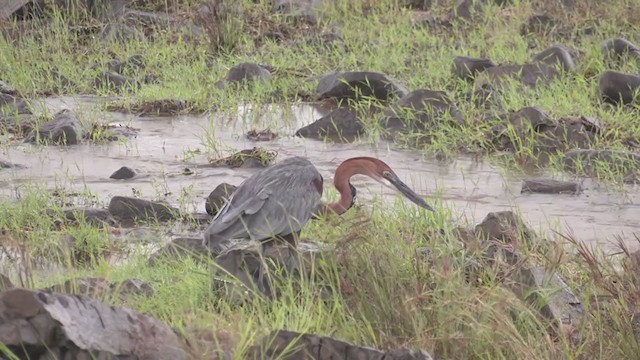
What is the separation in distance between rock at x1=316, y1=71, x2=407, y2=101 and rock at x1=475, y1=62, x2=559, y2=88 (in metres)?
0.63

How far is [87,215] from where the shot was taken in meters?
6.81

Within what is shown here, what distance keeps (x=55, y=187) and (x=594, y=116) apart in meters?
3.72

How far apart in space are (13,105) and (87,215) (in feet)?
10.1

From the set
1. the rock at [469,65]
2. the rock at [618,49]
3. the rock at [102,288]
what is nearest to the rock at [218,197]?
the rock at [102,288]

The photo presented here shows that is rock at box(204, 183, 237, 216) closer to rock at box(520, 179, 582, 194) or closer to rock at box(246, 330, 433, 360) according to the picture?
rock at box(520, 179, 582, 194)

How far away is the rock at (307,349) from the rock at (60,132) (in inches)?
210

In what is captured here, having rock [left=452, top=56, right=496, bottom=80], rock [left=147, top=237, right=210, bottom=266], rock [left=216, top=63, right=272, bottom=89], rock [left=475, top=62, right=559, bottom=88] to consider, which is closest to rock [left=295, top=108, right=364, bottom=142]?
rock [left=475, top=62, right=559, bottom=88]

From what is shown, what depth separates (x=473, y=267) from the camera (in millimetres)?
4867

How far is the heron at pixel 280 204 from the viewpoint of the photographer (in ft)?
17.0

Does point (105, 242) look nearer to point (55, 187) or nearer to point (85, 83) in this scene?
point (55, 187)

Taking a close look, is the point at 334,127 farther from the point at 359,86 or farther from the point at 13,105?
the point at 13,105

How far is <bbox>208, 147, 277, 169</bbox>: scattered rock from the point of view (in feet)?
26.9

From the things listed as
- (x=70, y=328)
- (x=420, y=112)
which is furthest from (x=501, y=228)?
(x=420, y=112)

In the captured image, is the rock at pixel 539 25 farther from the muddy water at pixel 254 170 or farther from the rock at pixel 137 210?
the rock at pixel 137 210
